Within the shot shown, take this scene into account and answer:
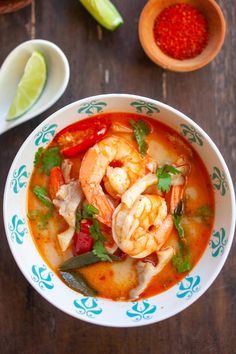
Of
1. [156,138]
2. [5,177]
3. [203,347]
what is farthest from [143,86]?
[203,347]

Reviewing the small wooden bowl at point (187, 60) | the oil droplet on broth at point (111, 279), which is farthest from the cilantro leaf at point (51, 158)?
the small wooden bowl at point (187, 60)

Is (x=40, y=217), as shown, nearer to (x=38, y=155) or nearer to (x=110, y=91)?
(x=38, y=155)

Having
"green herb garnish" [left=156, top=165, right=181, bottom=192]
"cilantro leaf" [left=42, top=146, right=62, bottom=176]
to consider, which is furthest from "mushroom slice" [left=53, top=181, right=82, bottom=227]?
"green herb garnish" [left=156, top=165, right=181, bottom=192]

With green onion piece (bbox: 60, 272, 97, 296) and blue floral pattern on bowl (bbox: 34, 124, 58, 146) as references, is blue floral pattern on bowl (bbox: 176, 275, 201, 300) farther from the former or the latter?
blue floral pattern on bowl (bbox: 34, 124, 58, 146)

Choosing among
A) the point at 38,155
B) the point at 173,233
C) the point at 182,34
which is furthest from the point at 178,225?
the point at 182,34

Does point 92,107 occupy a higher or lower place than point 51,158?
higher

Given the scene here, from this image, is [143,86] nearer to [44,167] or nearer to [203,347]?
[44,167]

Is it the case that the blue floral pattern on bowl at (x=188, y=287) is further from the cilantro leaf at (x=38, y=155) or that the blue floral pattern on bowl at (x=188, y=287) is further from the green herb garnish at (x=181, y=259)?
the cilantro leaf at (x=38, y=155)
